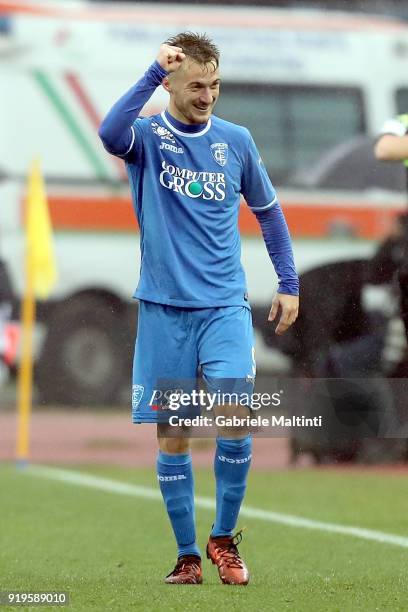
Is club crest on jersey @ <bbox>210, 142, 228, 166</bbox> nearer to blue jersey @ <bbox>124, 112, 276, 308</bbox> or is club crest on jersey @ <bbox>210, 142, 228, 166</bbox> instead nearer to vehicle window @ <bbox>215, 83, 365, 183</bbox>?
blue jersey @ <bbox>124, 112, 276, 308</bbox>

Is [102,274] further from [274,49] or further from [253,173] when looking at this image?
[253,173]

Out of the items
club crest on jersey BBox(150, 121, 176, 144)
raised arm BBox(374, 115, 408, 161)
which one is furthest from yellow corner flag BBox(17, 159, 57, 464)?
club crest on jersey BBox(150, 121, 176, 144)

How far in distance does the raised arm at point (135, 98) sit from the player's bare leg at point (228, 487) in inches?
42.6

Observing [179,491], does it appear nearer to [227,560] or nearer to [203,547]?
[227,560]

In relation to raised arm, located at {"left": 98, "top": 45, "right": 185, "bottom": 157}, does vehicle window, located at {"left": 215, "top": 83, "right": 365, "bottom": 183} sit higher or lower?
higher

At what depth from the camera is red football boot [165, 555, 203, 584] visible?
6.55m

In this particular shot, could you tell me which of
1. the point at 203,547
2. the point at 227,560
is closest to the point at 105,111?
the point at 203,547

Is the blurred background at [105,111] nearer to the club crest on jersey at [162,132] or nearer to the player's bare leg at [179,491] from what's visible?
the player's bare leg at [179,491]

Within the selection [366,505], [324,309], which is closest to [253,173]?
[324,309]

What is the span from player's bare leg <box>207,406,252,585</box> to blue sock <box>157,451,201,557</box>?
0.09 meters

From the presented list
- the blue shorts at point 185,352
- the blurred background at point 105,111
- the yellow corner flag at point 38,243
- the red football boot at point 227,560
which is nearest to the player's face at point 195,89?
the blue shorts at point 185,352

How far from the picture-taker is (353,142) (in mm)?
14844

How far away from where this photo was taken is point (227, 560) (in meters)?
A: 6.59

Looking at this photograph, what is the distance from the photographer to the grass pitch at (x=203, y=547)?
6.11 metres
